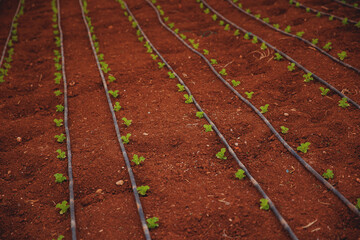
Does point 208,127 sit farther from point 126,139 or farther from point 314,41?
point 314,41

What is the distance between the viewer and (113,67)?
16.9ft

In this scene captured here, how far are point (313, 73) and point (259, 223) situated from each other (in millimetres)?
3051

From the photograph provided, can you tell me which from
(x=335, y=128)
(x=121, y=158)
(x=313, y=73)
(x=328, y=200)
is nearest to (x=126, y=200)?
(x=121, y=158)

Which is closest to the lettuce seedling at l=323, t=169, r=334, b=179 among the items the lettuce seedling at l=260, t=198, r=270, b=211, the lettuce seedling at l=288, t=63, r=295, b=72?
the lettuce seedling at l=260, t=198, r=270, b=211

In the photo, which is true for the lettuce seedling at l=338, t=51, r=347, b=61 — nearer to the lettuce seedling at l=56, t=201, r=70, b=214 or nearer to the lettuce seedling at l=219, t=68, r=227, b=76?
the lettuce seedling at l=219, t=68, r=227, b=76

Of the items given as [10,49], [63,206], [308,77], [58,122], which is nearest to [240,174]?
[63,206]

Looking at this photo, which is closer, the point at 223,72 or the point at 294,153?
the point at 294,153

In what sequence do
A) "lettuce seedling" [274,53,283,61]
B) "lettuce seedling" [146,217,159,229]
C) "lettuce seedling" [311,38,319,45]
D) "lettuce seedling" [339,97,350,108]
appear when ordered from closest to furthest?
1. "lettuce seedling" [146,217,159,229]
2. "lettuce seedling" [339,97,350,108]
3. "lettuce seedling" [274,53,283,61]
4. "lettuce seedling" [311,38,319,45]

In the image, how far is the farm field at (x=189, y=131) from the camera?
8.26 feet

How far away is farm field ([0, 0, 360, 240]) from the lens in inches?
99.1

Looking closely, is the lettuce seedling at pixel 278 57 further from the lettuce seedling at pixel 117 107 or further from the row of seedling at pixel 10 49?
the row of seedling at pixel 10 49

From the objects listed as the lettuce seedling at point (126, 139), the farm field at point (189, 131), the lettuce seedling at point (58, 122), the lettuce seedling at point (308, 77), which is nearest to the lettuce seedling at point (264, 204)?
the farm field at point (189, 131)

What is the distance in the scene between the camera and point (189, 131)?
3.54 meters

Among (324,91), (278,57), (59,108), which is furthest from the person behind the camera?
(278,57)
